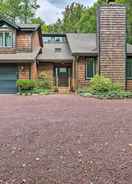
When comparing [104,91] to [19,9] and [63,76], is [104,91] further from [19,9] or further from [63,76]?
[19,9]

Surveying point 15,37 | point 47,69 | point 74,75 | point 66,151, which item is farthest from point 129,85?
point 66,151

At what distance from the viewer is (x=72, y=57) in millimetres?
24781

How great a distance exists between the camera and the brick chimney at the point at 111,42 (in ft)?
76.3

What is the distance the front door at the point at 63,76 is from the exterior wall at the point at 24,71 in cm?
268

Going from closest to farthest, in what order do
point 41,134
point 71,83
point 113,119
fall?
point 41,134
point 113,119
point 71,83

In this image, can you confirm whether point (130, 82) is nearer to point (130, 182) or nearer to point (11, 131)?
point (11, 131)

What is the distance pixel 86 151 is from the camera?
6172 millimetres

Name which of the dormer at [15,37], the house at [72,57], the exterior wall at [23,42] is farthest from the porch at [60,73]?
the dormer at [15,37]

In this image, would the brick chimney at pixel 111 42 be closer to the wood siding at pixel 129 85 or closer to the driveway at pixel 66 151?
the wood siding at pixel 129 85

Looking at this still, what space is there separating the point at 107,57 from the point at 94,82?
3134mm

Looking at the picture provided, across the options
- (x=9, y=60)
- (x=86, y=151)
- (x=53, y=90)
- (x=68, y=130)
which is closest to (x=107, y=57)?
(x=53, y=90)

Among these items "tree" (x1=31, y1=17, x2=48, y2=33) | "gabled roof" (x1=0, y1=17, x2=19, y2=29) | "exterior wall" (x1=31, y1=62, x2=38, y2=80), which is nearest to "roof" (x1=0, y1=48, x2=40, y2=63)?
"exterior wall" (x1=31, y1=62, x2=38, y2=80)

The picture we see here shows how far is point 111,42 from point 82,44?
4.23 metres

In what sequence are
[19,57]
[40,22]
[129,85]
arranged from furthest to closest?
[40,22]
[129,85]
[19,57]
